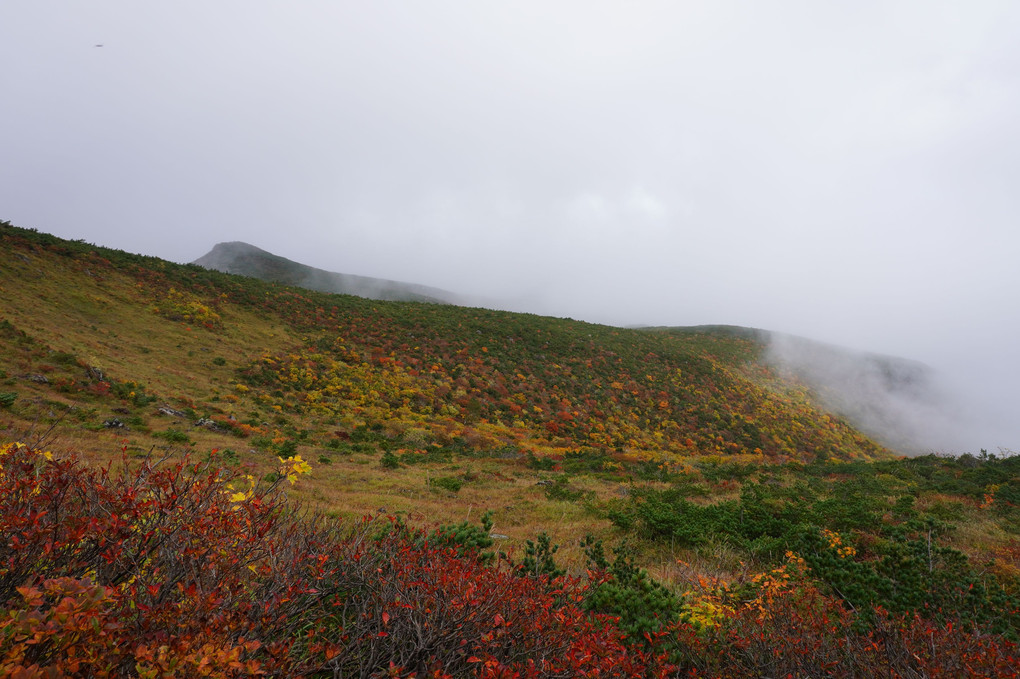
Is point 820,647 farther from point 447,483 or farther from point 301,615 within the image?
point 447,483

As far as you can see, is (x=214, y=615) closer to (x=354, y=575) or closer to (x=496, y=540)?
(x=354, y=575)

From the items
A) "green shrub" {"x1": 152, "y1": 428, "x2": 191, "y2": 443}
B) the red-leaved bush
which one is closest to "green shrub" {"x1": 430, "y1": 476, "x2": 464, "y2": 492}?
"green shrub" {"x1": 152, "y1": 428, "x2": 191, "y2": 443}

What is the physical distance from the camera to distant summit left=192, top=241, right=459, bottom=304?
8003 cm

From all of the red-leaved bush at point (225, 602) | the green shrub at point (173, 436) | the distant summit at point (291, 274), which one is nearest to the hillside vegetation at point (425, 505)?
the red-leaved bush at point (225, 602)

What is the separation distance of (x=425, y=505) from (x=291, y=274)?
90.4 metres

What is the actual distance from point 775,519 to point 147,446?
1467cm

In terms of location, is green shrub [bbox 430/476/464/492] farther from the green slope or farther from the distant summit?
the distant summit

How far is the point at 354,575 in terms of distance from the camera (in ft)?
12.2

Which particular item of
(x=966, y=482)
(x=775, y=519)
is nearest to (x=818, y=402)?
(x=966, y=482)

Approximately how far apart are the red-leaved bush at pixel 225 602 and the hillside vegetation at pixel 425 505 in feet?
0.09

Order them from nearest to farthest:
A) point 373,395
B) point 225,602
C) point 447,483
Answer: point 225,602 < point 447,483 < point 373,395

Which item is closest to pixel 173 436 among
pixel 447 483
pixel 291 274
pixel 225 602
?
pixel 447 483

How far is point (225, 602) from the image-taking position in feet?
8.46

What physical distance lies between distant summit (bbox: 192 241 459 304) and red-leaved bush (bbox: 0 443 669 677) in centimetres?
7492
